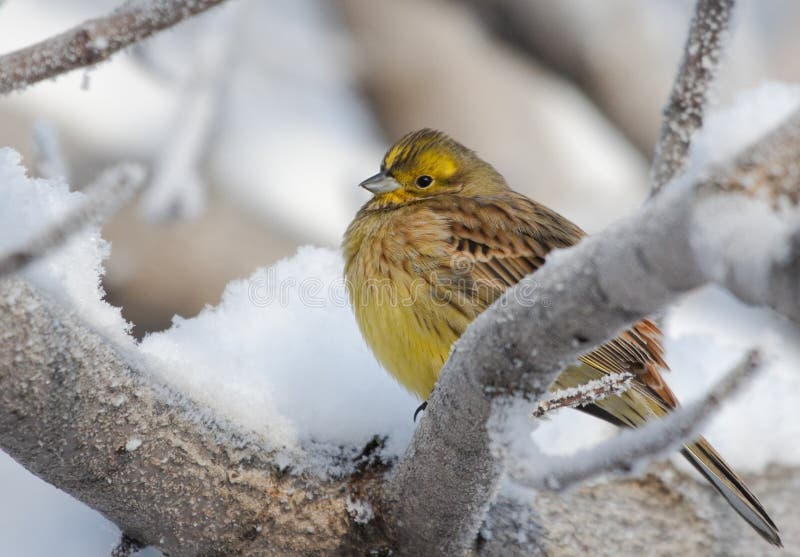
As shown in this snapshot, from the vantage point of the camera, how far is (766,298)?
Answer: 0.86m

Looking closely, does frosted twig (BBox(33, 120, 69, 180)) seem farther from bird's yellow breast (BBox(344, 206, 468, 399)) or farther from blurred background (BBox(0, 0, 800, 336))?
blurred background (BBox(0, 0, 800, 336))

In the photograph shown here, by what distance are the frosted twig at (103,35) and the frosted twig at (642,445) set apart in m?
0.69

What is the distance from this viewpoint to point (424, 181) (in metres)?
2.92

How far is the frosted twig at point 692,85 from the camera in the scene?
2076 millimetres

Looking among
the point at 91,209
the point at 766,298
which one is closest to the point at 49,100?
the point at 91,209

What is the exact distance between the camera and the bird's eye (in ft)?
9.54

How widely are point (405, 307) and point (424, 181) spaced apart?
0.68 meters

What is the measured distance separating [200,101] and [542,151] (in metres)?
3.03

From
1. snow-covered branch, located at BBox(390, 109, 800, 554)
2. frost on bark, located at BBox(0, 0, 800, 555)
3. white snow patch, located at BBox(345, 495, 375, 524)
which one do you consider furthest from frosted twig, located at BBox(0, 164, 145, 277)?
white snow patch, located at BBox(345, 495, 375, 524)

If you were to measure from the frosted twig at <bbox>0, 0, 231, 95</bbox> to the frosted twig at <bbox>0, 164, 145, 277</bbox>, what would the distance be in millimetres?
255

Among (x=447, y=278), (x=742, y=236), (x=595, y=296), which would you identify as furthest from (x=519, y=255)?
(x=742, y=236)

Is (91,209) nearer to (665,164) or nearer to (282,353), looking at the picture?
(282,353)

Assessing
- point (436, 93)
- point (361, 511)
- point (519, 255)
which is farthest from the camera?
point (436, 93)

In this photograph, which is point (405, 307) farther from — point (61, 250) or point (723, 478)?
point (61, 250)
